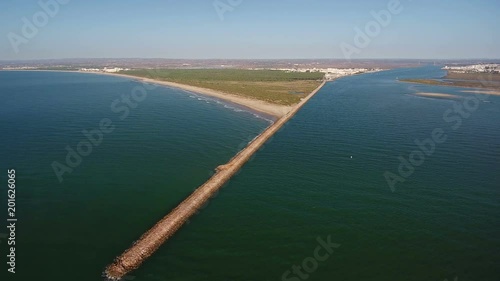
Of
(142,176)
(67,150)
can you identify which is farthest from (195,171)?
(67,150)

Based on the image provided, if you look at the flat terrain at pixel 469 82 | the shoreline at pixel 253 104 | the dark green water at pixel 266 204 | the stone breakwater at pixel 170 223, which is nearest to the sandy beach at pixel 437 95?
the flat terrain at pixel 469 82

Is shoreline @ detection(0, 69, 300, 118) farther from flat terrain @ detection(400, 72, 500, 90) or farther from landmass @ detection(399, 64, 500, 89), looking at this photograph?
landmass @ detection(399, 64, 500, 89)

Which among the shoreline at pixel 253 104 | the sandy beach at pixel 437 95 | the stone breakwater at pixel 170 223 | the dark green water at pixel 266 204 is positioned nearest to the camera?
the stone breakwater at pixel 170 223

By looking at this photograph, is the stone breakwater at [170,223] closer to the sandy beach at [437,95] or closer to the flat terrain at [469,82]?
the sandy beach at [437,95]

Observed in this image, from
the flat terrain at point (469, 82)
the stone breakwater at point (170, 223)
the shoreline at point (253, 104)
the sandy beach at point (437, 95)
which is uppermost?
the flat terrain at point (469, 82)

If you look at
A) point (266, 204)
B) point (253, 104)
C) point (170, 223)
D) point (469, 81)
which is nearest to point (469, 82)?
point (469, 81)

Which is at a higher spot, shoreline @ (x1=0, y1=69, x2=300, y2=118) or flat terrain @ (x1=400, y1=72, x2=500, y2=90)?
flat terrain @ (x1=400, y1=72, x2=500, y2=90)

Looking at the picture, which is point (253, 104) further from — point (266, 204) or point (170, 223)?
point (170, 223)

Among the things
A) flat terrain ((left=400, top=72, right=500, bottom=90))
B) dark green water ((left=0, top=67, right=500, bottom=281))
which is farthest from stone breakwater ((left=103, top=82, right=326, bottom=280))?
flat terrain ((left=400, top=72, right=500, bottom=90))
